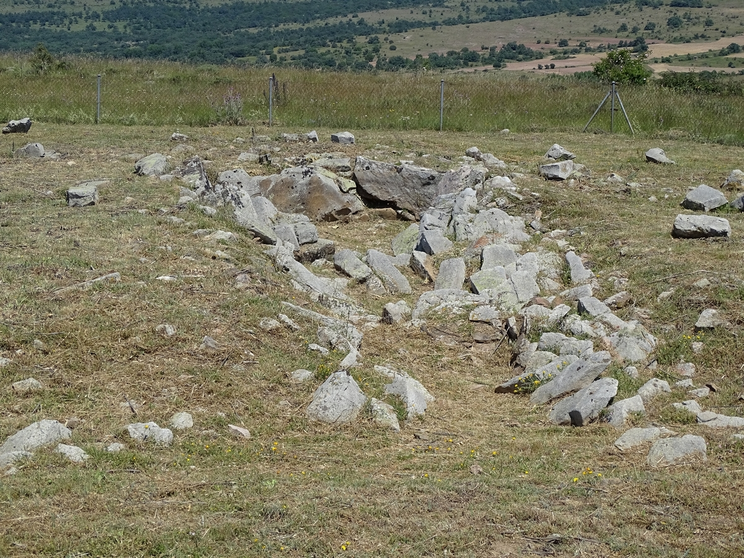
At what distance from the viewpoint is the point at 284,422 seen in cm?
655

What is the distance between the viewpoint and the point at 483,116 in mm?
21203

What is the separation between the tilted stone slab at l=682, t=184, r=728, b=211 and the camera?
41.7ft

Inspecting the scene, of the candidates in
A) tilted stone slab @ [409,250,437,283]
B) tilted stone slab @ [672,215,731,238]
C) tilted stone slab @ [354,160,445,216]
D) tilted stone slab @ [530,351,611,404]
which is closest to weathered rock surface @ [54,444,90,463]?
tilted stone slab @ [530,351,611,404]

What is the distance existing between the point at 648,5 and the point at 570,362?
123 meters

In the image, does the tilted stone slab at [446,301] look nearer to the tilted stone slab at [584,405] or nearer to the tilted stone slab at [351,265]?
the tilted stone slab at [351,265]

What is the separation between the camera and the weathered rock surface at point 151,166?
13.2 meters

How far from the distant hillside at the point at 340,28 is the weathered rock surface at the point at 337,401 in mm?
62112

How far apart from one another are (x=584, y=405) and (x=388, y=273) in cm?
421

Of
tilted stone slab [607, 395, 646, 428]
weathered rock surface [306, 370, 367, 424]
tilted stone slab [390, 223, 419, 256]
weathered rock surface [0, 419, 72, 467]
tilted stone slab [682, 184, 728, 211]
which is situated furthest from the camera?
tilted stone slab [682, 184, 728, 211]

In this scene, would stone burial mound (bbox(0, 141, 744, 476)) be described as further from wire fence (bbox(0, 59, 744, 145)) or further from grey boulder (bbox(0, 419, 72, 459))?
wire fence (bbox(0, 59, 744, 145))

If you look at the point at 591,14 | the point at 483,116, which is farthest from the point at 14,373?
the point at 591,14

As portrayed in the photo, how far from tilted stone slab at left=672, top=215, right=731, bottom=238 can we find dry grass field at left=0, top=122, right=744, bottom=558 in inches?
8.2

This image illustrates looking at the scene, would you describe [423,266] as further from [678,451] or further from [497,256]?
[678,451]

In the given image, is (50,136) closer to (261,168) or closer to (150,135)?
(150,135)
